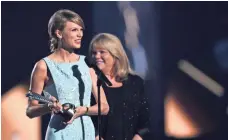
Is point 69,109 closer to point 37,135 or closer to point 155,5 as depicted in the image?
point 37,135

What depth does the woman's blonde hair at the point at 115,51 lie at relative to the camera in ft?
12.6

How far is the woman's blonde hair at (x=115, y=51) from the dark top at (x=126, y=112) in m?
0.07

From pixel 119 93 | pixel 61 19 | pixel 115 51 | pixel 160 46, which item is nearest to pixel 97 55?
pixel 115 51

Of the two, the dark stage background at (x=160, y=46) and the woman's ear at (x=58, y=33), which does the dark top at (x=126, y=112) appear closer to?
the dark stage background at (x=160, y=46)

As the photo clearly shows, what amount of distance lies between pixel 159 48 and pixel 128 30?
11.9 inches

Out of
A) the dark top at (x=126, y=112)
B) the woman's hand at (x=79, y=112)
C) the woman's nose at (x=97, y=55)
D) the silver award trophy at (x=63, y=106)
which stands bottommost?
the dark top at (x=126, y=112)

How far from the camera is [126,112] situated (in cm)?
383

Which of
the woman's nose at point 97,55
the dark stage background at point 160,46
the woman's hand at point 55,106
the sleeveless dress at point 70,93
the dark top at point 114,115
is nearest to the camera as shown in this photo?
the woman's hand at point 55,106

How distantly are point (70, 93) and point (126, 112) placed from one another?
0.99m

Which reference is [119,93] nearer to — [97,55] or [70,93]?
[97,55]

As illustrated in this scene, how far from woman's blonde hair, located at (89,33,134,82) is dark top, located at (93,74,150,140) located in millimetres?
65

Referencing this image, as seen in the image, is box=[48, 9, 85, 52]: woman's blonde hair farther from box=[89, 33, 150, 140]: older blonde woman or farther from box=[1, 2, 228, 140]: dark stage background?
box=[1, 2, 228, 140]: dark stage background

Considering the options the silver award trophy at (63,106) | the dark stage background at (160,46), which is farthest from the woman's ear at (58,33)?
the dark stage background at (160,46)

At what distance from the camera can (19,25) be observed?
4.13 meters
